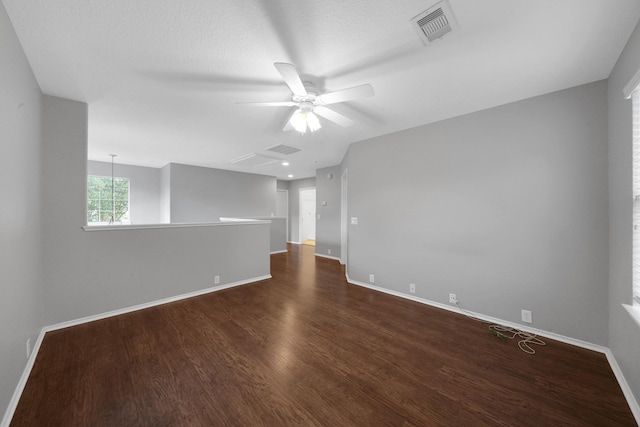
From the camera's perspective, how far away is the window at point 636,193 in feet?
5.24

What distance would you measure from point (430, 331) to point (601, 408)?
3.91ft

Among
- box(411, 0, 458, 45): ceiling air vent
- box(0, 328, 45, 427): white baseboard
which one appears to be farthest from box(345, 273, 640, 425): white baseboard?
box(0, 328, 45, 427): white baseboard

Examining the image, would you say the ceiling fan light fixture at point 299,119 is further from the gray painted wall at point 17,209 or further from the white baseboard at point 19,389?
the white baseboard at point 19,389

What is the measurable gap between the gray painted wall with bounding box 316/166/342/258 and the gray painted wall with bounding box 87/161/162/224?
4829 mm

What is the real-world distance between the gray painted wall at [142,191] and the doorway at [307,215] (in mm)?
Answer: 4593

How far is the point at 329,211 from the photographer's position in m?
6.25

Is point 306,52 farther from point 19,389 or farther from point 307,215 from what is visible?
point 307,215

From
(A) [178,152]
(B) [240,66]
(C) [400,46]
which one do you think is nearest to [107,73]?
(B) [240,66]

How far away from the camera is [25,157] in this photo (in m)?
1.82

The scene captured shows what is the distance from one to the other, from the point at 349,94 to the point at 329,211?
4.48 meters

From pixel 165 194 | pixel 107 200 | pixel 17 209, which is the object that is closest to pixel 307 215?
pixel 165 194

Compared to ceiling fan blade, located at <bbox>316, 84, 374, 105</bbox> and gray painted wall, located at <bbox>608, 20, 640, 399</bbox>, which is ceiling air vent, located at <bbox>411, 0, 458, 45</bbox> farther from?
gray painted wall, located at <bbox>608, 20, 640, 399</bbox>

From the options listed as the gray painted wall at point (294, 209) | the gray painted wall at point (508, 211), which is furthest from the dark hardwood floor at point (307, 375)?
the gray painted wall at point (294, 209)

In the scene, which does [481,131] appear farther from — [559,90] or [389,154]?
[389,154]
